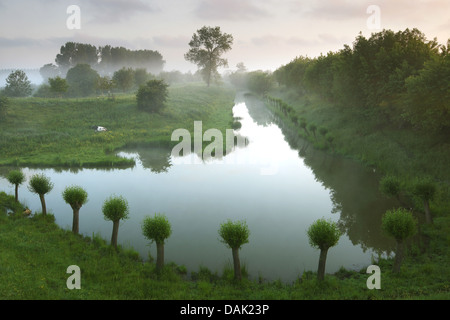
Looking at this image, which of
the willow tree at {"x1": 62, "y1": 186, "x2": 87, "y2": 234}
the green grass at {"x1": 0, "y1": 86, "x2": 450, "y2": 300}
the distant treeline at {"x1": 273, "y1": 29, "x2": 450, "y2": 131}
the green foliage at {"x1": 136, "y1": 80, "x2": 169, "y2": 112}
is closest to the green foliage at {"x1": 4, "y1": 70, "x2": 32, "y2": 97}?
the green foliage at {"x1": 136, "y1": 80, "x2": 169, "y2": 112}

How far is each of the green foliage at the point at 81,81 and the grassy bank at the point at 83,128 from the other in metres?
32.5

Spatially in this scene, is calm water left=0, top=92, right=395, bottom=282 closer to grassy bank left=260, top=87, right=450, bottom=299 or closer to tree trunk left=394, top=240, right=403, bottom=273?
grassy bank left=260, top=87, right=450, bottom=299

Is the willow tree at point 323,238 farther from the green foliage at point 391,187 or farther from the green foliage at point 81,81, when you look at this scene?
the green foliage at point 81,81

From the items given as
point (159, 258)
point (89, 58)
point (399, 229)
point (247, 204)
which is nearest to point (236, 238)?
point (159, 258)

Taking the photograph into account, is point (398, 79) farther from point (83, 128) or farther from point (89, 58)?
point (89, 58)

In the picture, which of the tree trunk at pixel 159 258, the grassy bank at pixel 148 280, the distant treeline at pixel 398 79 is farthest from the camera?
the distant treeline at pixel 398 79

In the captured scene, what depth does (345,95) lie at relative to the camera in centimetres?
5303

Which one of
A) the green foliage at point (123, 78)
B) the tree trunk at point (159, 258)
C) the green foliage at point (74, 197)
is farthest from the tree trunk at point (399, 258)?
the green foliage at point (123, 78)

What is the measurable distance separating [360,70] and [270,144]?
749 inches

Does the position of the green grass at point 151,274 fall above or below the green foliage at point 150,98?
below

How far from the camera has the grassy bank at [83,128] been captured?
4203cm

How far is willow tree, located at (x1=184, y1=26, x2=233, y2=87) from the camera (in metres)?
128
